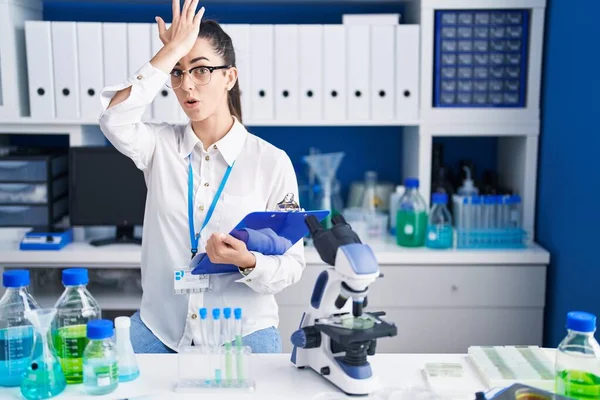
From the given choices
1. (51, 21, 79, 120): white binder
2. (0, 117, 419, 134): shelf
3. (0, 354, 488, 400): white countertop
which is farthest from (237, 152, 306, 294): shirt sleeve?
(51, 21, 79, 120): white binder

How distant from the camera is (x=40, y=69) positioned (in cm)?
257

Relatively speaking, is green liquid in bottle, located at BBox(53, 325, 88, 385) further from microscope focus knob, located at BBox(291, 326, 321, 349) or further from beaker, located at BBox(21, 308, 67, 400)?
microscope focus knob, located at BBox(291, 326, 321, 349)

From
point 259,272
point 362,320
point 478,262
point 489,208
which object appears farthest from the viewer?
point 489,208

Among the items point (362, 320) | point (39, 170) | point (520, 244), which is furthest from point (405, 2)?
point (362, 320)

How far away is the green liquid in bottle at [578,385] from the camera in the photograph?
119 cm

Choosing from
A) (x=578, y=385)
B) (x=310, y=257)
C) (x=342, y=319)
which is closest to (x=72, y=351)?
(x=342, y=319)

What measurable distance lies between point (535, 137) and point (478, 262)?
1.92 ft

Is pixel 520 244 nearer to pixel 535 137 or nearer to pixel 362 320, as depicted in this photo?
pixel 535 137

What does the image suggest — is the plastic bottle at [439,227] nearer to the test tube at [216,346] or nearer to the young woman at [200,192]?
the young woman at [200,192]

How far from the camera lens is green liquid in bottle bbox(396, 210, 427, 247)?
260cm

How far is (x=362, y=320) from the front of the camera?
4.24 ft

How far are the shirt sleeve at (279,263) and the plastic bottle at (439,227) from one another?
924mm

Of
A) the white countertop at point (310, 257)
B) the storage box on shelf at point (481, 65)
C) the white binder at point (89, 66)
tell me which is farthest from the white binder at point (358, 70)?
the white binder at point (89, 66)

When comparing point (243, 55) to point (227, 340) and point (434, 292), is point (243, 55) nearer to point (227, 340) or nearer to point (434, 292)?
point (434, 292)
